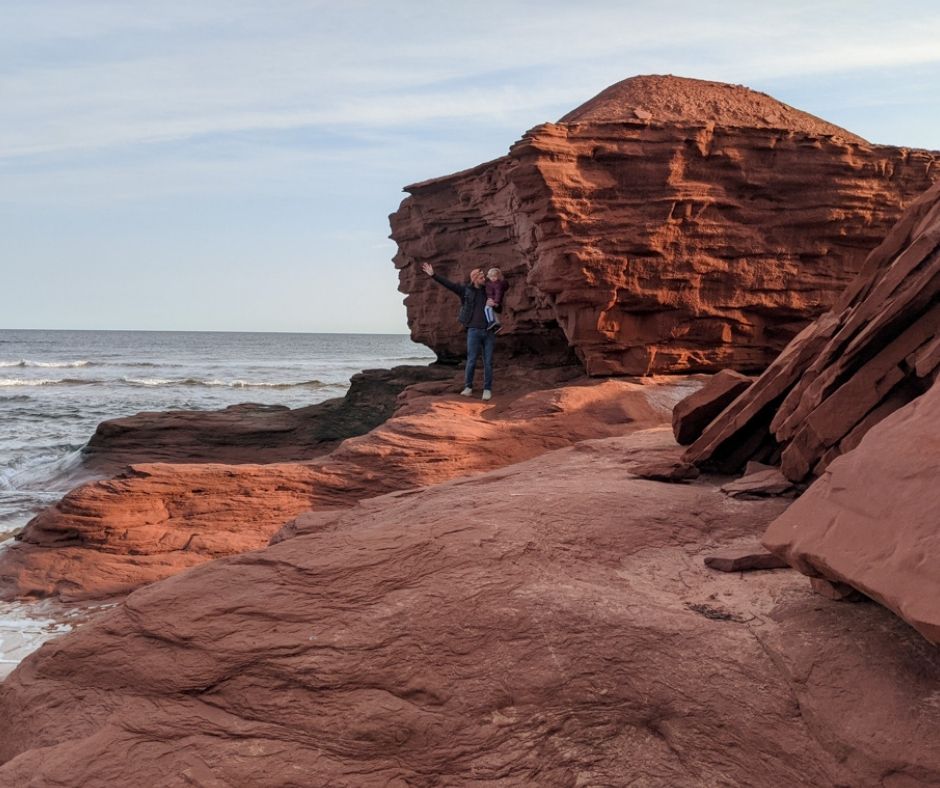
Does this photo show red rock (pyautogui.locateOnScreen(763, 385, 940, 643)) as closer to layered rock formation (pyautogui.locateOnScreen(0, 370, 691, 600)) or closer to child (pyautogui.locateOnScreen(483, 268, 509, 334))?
layered rock formation (pyautogui.locateOnScreen(0, 370, 691, 600))

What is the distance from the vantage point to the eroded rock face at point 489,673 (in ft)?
12.0

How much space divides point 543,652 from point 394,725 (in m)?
0.79

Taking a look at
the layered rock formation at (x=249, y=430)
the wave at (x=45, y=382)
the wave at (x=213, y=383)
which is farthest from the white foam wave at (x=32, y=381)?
the layered rock formation at (x=249, y=430)

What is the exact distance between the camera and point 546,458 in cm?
854

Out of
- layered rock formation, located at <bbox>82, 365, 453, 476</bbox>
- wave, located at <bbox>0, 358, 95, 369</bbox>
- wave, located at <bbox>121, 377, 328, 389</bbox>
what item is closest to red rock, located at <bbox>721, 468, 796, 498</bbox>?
layered rock formation, located at <bbox>82, 365, 453, 476</bbox>

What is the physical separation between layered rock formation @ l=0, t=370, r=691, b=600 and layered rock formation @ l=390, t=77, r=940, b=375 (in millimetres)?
1894

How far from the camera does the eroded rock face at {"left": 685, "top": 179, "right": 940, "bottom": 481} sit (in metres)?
5.15

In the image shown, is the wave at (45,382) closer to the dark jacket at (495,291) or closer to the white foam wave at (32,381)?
the white foam wave at (32,381)

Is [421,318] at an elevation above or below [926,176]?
below

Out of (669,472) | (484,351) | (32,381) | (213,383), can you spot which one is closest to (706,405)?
(669,472)

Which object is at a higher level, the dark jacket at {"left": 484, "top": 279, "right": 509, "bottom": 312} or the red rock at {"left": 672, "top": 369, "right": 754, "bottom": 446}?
the dark jacket at {"left": 484, "top": 279, "right": 509, "bottom": 312}

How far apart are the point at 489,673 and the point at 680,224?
11887 mm

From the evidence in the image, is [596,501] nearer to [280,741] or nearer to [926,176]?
[280,741]

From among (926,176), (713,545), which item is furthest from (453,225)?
(713,545)
